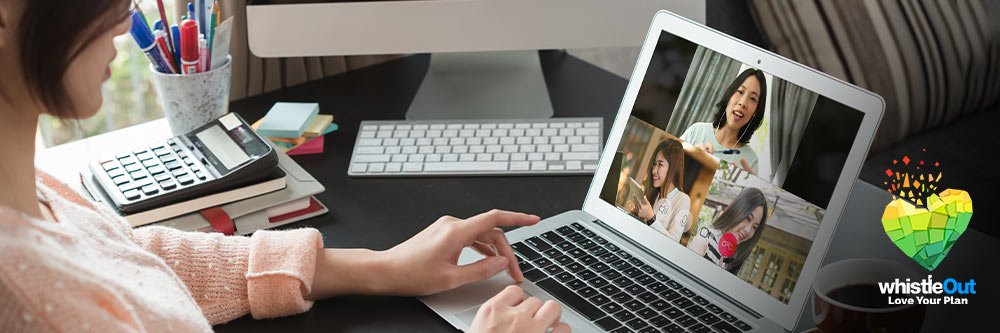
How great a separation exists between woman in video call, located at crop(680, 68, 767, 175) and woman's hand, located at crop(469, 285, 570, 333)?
0.23 metres

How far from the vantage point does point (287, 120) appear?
3.84ft

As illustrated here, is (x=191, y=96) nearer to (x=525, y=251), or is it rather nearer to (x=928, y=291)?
(x=525, y=251)

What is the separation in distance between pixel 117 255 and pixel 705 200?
539mm

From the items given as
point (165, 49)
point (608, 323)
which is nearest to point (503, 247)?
point (608, 323)

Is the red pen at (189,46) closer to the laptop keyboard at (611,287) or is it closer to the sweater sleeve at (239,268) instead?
the sweater sleeve at (239,268)

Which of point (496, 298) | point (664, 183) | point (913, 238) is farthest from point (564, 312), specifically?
point (913, 238)

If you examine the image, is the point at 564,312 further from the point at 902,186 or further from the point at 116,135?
the point at 116,135

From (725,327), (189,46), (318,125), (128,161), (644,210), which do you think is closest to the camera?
(725,327)

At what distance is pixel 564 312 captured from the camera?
0.80 m

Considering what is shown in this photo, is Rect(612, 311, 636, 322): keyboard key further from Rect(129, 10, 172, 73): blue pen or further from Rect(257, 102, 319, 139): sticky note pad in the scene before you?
Rect(129, 10, 172, 73): blue pen

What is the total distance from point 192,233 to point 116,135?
17.9 inches

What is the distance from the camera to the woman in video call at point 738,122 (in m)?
0.78

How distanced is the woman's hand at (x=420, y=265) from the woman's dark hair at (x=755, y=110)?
252 mm

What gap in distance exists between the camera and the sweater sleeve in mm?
803
